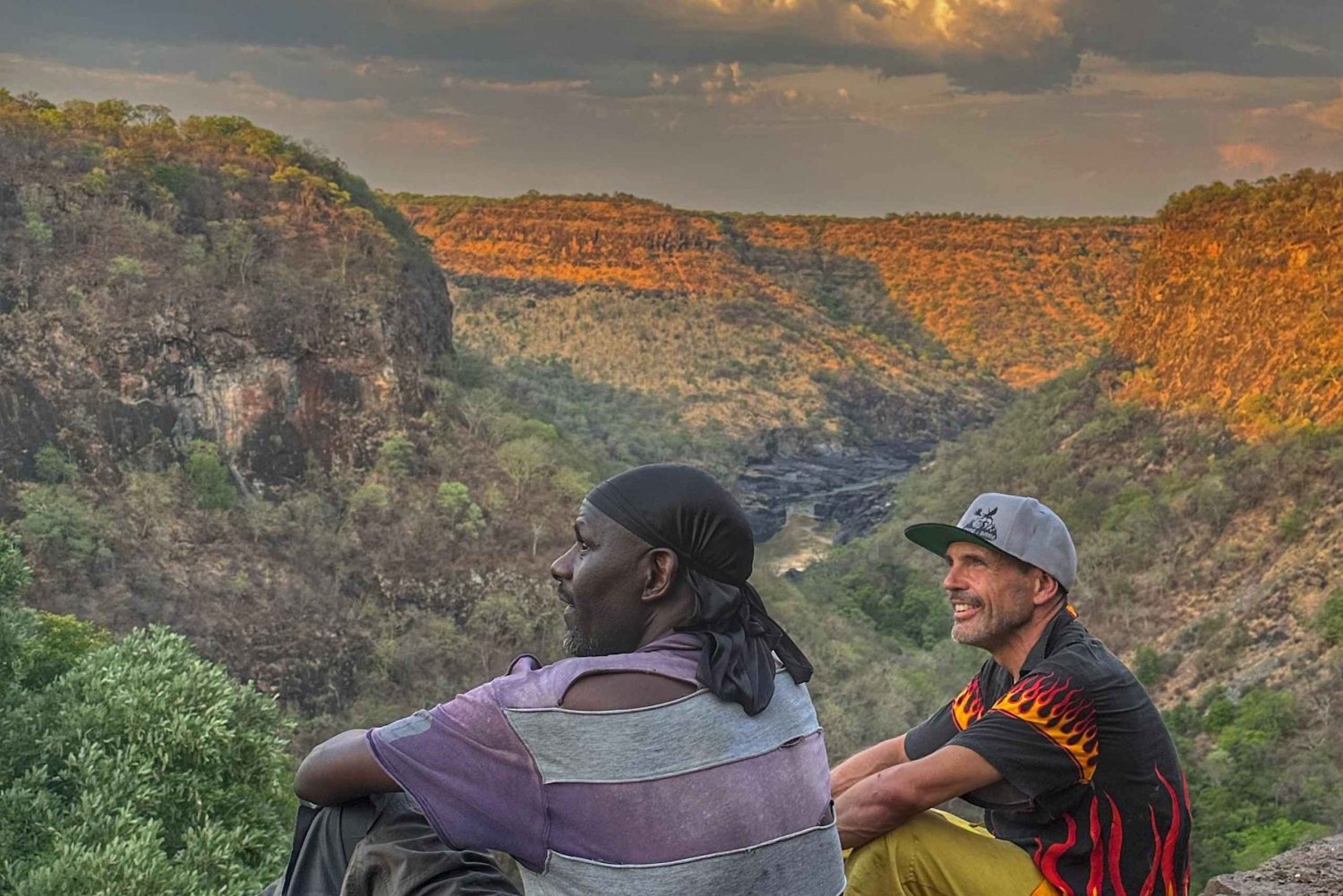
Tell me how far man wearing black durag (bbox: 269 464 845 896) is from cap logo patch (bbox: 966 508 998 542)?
0.94 meters

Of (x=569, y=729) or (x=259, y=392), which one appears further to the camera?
(x=259, y=392)

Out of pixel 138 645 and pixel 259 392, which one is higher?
pixel 138 645

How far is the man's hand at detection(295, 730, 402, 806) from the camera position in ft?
6.95

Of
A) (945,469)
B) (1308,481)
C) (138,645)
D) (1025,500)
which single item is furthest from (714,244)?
(1025,500)

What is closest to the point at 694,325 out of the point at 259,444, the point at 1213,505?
the point at 1213,505

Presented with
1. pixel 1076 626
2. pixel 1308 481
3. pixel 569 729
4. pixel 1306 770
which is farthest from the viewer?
pixel 1308 481

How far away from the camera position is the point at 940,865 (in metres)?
2.96

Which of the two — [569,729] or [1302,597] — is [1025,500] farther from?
[1302,597]

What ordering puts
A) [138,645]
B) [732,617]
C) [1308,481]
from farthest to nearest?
[1308,481] → [138,645] → [732,617]

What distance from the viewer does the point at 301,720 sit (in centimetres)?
2619

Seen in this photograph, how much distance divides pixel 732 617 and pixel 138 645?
10.1 m

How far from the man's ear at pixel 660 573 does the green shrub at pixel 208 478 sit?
103 feet

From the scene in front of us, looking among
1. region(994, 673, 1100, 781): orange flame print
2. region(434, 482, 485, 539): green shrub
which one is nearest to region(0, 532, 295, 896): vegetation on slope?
region(994, 673, 1100, 781): orange flame print

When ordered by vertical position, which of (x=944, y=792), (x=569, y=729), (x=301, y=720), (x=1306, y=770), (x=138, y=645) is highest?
(x=569, y=729)
